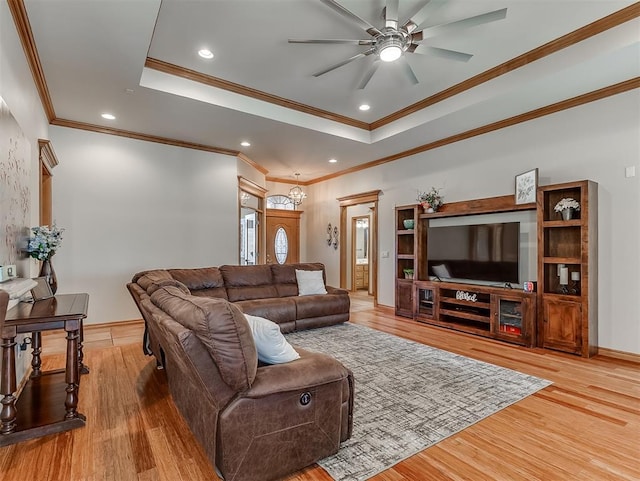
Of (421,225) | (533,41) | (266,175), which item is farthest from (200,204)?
(533,41)

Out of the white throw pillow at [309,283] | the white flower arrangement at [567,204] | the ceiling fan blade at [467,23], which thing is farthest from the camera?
the white throw pillow at [309,283]

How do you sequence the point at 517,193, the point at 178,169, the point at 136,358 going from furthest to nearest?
the point at 178,169
the point at 517,193
the point at 136,358

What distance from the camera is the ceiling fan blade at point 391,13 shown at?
253cm

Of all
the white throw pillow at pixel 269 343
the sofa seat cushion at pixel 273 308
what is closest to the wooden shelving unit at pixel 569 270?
the sofa seat cushion at pixel 273 308

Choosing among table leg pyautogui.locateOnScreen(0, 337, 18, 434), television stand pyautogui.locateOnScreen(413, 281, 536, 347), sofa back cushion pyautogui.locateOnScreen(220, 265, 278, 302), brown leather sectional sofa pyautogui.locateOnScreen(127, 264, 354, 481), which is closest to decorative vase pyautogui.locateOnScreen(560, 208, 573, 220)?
television stand pyautogui.locateOnScreen(413, 281, 536, 347)

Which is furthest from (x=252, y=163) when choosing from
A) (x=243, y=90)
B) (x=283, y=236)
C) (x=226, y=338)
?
(x=226, y=338)

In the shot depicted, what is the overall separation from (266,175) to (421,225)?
A: 14.1ft

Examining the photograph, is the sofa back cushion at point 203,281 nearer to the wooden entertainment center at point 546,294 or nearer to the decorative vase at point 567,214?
the wooden entertainment center at point 546,294

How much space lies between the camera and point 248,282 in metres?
5.24

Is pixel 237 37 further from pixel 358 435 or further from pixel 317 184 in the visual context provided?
pixel 317 184

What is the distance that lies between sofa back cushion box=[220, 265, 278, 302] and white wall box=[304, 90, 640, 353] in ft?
10.5

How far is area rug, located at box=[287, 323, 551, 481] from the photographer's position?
2047mm

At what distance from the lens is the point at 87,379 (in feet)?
10.5

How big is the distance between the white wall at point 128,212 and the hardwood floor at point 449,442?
6.46 ft
